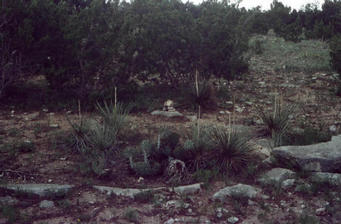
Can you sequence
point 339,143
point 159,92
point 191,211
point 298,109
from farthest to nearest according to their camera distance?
1. point 159,92
2. point 298,109
3. point 339,143
4. point 191,211

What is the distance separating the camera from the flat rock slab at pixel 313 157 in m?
4.63

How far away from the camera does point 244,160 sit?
5.00 metres

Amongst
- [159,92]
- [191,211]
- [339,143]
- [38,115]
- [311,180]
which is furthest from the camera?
[159,92]

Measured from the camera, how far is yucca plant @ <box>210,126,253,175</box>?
4.85 metres

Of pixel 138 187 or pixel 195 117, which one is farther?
pixel 195 117

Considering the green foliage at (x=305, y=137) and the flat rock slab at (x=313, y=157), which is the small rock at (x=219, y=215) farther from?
the green foliage at (x=305, y=137)

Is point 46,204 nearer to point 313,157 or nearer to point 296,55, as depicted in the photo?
point 313,157

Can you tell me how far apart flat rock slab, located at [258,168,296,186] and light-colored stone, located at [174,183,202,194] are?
773 mm

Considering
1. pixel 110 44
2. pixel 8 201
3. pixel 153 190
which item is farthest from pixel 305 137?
pixel 8 201

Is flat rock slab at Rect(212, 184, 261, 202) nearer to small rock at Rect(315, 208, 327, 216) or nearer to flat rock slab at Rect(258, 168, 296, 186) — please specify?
flat rock slab at Rect(258, 168, 296, 186)

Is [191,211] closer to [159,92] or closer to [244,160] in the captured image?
[244,160]

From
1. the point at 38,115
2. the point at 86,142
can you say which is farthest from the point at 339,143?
the point at 38,115

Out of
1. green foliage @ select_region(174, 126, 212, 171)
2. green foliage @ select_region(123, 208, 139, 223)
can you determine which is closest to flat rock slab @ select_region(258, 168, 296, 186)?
green foliage @ select_region(174, 126, 212, 171)

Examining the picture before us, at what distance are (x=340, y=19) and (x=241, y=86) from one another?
8.44m
